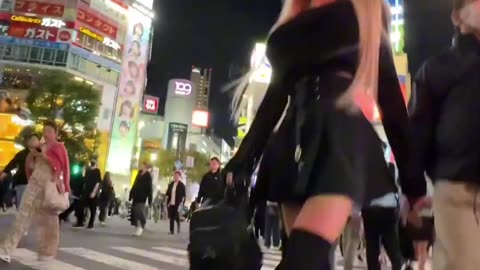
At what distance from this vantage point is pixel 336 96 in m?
1.75

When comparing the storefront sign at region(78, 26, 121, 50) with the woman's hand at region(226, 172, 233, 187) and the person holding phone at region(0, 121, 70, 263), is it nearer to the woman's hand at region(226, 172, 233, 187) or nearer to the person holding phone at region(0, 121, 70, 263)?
the person holding phone at region(0, 121, 70, 263)

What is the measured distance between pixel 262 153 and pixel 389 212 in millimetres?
525

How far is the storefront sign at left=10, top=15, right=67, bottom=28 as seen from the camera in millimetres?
50344

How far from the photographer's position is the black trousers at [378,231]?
6.66 ft

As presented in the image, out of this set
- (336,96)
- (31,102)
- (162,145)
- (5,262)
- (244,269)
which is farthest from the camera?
(162,145)

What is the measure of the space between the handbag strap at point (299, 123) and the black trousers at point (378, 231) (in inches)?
11.5

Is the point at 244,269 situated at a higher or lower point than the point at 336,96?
lower

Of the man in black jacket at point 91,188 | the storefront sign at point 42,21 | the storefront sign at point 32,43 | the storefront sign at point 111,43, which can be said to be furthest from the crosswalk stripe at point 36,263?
the storefront sign at point 111,43

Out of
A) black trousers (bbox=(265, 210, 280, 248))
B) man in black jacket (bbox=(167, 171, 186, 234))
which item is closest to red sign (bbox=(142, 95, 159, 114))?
man in black jacket (bbox=(167, 171, 186, 234))

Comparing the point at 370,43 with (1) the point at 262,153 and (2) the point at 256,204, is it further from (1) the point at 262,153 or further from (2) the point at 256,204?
(2) the point at 256,204

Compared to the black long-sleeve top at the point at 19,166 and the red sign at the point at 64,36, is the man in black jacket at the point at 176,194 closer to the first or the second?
the black long-sleeve top at the point at 19,166

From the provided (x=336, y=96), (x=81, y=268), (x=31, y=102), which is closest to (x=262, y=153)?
(x=336, y=96)

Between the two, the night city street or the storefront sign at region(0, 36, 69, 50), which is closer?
the night city street

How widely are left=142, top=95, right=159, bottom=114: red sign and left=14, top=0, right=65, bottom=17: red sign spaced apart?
46786 mm
